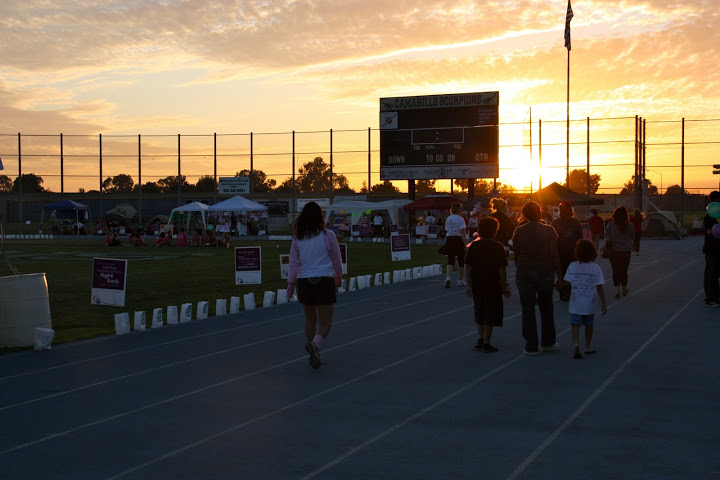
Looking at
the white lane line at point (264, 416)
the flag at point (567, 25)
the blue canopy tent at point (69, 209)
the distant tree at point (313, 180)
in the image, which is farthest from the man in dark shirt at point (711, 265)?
the distant tree at point (313, 180)

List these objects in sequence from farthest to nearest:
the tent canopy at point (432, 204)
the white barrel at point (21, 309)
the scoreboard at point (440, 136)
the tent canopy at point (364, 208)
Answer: the tent canopy at point (364, 208)
the tent canopy at point (432, 204)
the scoreboard at point (440, 136)
the white barrel at point (21, 309)

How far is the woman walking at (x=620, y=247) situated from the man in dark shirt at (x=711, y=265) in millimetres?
1924

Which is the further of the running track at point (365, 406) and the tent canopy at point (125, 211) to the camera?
the tent canopy at point (125, 211)

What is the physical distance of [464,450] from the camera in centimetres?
641

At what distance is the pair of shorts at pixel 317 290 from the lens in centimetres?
990

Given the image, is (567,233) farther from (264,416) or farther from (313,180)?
(313,180)

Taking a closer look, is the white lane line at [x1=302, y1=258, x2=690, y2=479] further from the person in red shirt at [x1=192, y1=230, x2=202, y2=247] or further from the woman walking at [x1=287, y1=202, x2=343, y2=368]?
the person in red shirt at [x1=192, y1=230, x2=202, y2=247]

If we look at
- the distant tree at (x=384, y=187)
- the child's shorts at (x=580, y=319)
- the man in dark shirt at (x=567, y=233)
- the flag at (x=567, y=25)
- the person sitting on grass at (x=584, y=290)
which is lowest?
the child's shorts at (x=580, y=319)

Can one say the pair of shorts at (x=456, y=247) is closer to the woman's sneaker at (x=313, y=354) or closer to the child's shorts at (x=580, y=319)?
the child's shorts at (x=580, y=319)

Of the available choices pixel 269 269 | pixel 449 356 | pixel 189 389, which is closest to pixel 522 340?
pixel 449 356

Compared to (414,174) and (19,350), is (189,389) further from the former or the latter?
(414,174)

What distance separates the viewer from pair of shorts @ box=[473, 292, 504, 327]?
10.8m

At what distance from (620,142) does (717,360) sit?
53.7 m

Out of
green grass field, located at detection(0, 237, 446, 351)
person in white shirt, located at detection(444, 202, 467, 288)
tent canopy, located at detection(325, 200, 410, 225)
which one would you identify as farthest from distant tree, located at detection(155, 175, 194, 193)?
person in white shirt, located at detection(444, 202, 467, 288)
